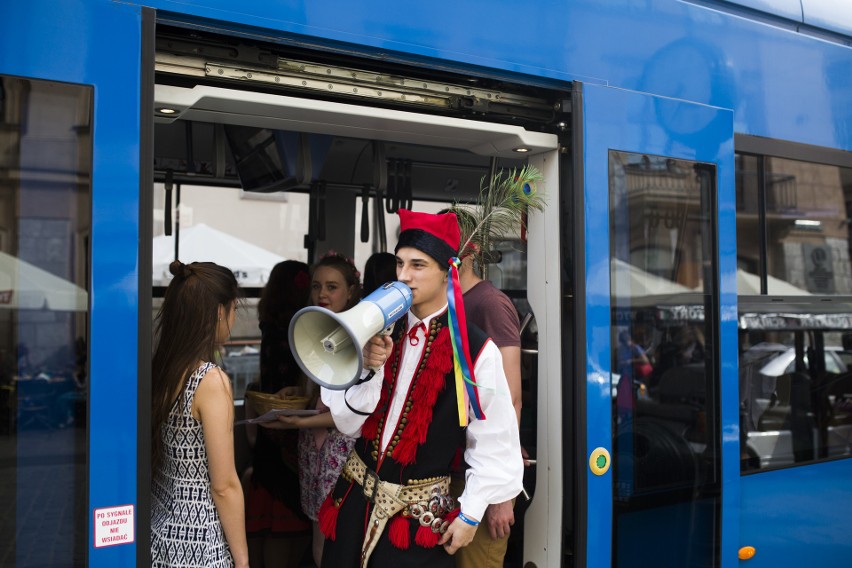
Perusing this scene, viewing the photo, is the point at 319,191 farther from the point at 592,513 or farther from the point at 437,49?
the point at 592,513

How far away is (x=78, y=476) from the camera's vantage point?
6.15 ft

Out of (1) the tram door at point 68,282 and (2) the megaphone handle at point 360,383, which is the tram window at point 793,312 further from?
(1) the tram door at point 68,282

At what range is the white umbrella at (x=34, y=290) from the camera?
179 centimetres

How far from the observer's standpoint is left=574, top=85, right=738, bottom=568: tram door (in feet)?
8.88

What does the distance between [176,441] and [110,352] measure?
1.97ft

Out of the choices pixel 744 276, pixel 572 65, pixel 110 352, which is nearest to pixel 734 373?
pixel 744 276

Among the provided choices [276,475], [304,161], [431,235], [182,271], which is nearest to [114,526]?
[182,271]

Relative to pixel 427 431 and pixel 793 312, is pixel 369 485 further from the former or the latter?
pixel 793 312

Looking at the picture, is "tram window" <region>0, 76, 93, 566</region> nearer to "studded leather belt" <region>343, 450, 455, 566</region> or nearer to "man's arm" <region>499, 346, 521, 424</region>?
"studded leather belt" <region>343, 450, 455, 566</region>

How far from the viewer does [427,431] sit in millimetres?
2518

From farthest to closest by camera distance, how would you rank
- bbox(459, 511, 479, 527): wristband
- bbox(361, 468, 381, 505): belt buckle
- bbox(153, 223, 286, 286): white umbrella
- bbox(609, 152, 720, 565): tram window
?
bbox(153, 223, 286, 286): white umbrella < bbox(609, 152, 720, 565): tram window < bbox(361, 468, 381, 505): belt buckle < bbox(459, 511, 479, 527): wristband

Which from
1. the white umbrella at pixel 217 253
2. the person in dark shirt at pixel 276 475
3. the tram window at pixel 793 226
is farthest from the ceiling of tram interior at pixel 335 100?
the white umbrella at pixel 217 253

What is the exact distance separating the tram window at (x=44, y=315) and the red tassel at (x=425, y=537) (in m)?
1.00

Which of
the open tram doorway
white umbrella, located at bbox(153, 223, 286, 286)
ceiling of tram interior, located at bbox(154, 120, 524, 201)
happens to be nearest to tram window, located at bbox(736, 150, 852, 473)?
the open tram doorway
